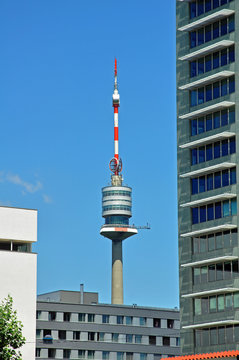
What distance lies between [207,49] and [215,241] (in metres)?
21.0

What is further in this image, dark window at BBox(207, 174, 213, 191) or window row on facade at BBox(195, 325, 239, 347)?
dark window at BBox(207, 174, 213, 191)

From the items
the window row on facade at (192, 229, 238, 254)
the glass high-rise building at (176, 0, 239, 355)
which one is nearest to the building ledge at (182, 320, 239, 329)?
the glass high-rise building at (176, 0, 239, 355)

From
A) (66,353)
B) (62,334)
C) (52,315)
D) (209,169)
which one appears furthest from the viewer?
(62,334)

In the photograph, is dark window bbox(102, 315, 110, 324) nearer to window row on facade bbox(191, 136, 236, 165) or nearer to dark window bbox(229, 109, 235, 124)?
window row on facade bbox(191, 136, 236, 165)

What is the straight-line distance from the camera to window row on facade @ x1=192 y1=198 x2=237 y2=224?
3559 inches

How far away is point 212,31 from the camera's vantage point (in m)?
95.5

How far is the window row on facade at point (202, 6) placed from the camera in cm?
9469

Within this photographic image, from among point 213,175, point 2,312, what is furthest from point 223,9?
point 2,312

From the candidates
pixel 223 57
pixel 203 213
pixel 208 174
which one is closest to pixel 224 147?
pixel 208 174

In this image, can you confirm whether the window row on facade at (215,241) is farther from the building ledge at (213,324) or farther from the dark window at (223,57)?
the dark window at (223,57)

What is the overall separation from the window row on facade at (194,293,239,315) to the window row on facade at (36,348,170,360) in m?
72.2

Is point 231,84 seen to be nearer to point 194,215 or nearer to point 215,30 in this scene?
point 215,30

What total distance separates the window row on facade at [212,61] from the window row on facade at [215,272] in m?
21.7

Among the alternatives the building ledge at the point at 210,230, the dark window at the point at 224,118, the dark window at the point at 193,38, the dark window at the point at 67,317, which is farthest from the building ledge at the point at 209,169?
the dark window at the point at 67,317
